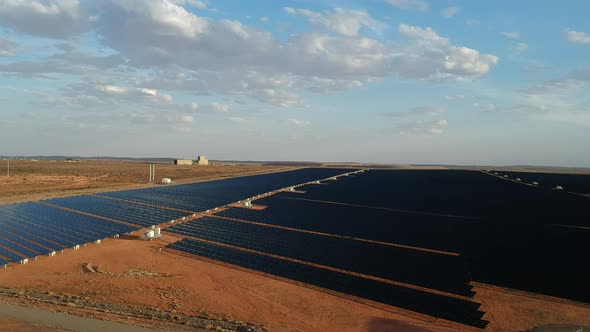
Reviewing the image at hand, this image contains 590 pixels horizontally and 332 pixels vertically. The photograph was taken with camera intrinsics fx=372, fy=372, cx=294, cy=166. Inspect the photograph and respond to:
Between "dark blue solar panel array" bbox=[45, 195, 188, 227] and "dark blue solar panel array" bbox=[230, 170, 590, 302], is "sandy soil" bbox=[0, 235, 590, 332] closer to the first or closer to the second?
"dark blue solar panel array" bbox=[230, 170, 590, 302]

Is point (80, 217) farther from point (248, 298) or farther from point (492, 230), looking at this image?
point (492, 230)

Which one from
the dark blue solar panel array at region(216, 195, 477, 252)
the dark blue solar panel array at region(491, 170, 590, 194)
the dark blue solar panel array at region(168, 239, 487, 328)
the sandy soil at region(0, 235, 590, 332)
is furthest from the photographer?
the dark blue solar panel array at region(491, 170, 590, 194)

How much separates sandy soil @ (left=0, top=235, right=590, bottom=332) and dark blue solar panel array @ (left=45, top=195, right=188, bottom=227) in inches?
571

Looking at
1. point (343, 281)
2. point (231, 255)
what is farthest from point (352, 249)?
point (231, 255)

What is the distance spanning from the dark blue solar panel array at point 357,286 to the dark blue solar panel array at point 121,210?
11756 mm

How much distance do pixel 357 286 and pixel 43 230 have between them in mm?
28535

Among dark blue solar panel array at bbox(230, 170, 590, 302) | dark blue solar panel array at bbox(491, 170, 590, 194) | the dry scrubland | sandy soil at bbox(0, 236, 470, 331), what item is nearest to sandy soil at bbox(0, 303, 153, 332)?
the dry scrubland

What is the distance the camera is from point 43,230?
109 ft

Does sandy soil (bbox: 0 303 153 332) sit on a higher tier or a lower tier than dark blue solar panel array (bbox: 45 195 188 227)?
lower

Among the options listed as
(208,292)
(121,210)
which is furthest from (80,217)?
(208,292)

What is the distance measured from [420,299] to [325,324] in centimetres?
658

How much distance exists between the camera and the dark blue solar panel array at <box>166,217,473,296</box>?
24312mm

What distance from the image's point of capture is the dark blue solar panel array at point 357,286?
19250mm

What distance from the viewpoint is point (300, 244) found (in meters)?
31.6
